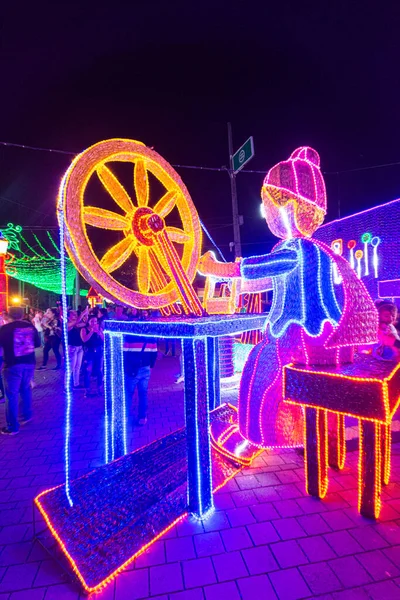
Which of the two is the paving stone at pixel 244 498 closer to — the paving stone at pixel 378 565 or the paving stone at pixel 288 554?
the paving stone at pixel 288 554

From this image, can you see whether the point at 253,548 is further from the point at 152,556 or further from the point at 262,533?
the point at 152,556

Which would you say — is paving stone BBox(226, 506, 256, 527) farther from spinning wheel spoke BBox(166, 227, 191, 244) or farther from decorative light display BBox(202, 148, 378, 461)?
spinning wheel spoke BBox(166, 227, 191, 244)

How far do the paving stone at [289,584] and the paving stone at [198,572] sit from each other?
14.5 inches

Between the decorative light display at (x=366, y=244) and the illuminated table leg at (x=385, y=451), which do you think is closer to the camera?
the illuminated table leg at (x=385, y=451)

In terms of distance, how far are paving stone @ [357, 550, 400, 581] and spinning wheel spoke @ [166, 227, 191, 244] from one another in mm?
2640

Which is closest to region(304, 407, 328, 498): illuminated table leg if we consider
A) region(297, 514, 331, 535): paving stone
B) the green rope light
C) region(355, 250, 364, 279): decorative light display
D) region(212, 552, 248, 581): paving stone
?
region(297, 514, 331, 535): paving stone

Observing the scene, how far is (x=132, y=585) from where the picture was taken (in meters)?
1.89

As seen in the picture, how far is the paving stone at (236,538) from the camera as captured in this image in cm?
217

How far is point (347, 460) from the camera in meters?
3.36

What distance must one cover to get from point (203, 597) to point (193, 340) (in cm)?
150

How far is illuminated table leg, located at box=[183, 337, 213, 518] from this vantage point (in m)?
2.37

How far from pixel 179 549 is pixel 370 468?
4.96 ft

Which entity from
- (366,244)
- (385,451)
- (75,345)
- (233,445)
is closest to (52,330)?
(75,345)

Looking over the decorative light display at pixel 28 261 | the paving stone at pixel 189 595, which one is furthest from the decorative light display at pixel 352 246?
the decorative light display at pixel 28 261
